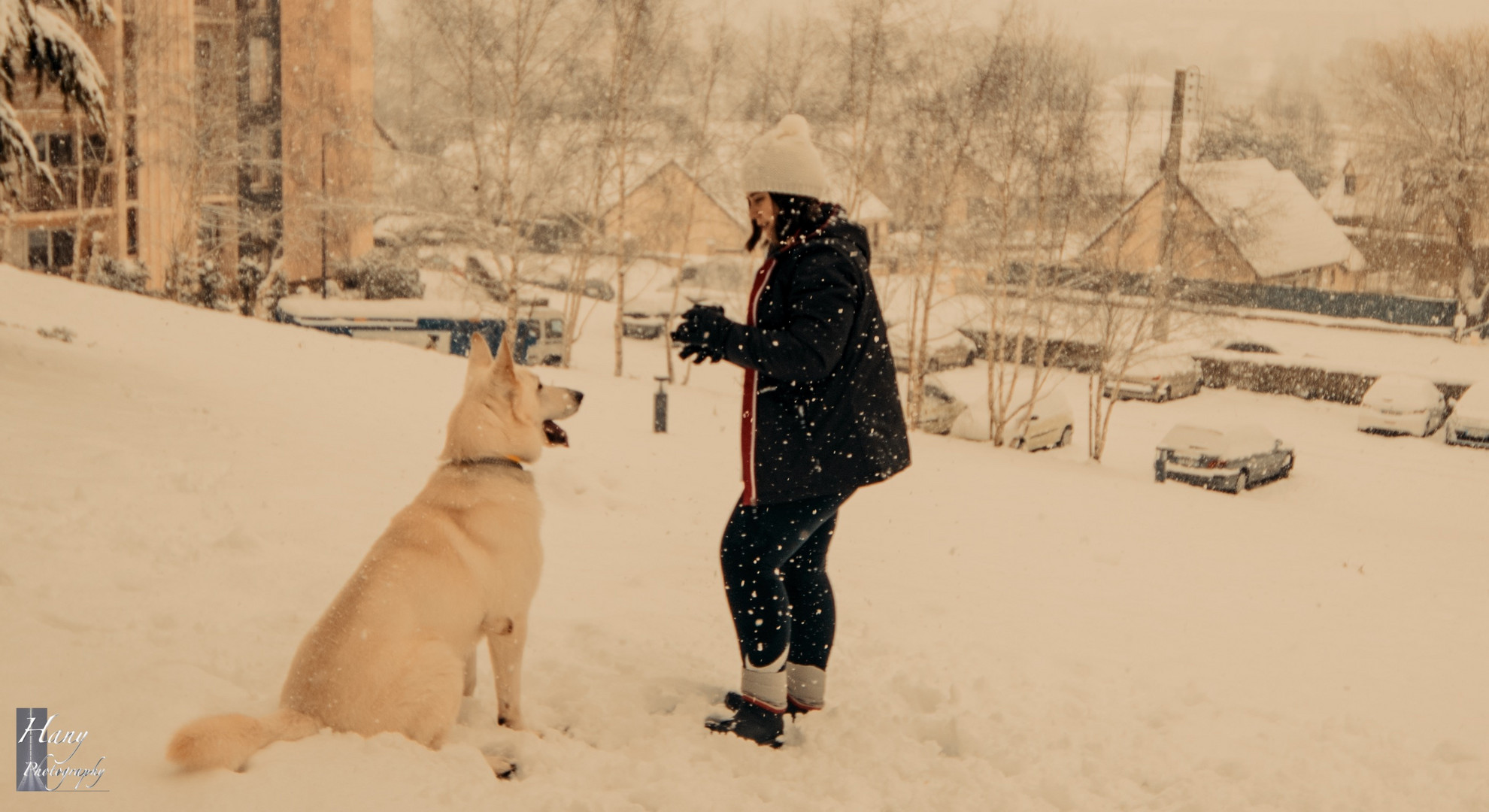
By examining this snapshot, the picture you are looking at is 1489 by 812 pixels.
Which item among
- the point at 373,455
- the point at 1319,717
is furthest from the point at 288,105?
the point at 1319,717

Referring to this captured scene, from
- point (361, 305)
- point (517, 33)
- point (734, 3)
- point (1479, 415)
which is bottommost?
point (1479, 415)

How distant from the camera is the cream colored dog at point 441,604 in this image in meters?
2.23

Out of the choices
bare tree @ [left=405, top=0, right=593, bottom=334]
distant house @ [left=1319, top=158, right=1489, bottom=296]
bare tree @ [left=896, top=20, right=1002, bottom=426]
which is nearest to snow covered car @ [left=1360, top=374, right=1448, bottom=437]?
distant house @ [left=1319, top=158, right=1489, bottom=296]

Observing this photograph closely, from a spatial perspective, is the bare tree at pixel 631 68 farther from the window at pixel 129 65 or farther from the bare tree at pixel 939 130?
the window at pixel 129 65

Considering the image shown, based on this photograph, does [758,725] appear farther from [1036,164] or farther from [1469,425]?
[1469,425]

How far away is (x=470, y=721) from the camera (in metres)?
2.76

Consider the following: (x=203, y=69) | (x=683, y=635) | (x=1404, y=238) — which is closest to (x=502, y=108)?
(x=203, y=69)

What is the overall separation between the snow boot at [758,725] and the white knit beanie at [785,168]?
4.73 feet

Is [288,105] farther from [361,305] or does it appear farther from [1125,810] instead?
[1125,810]

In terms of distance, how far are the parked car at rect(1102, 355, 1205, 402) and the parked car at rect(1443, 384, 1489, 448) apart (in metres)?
5.45

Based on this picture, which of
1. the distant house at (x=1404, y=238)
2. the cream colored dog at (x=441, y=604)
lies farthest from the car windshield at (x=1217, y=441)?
the distant house at (x=1404, y=238)

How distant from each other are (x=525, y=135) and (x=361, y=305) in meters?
4.61

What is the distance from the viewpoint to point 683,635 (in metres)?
3.84

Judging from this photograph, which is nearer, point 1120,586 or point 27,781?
point 27,781
